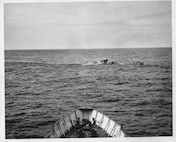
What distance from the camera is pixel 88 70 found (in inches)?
81.0

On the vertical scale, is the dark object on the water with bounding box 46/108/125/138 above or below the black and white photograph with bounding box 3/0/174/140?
below

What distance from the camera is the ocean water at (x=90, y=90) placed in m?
2.03

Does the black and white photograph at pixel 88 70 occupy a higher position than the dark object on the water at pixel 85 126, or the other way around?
the black and white photograph at pixel 88 70

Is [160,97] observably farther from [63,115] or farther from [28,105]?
[28,105]

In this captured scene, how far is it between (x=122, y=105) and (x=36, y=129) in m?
0.90

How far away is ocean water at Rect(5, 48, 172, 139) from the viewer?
2.03 m

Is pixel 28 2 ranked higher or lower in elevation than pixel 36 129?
higher

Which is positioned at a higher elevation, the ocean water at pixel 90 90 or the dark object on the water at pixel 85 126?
the ocean water at pixel 90 90

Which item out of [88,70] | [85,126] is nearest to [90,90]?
[88,70]

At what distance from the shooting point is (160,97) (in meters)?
2.04

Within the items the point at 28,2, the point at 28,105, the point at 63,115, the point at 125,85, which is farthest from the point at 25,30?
the point at 125,85

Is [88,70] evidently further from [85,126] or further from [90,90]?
[85,126]

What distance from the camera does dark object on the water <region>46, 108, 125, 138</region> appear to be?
2.04 m

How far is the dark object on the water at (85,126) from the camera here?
2035 mm
